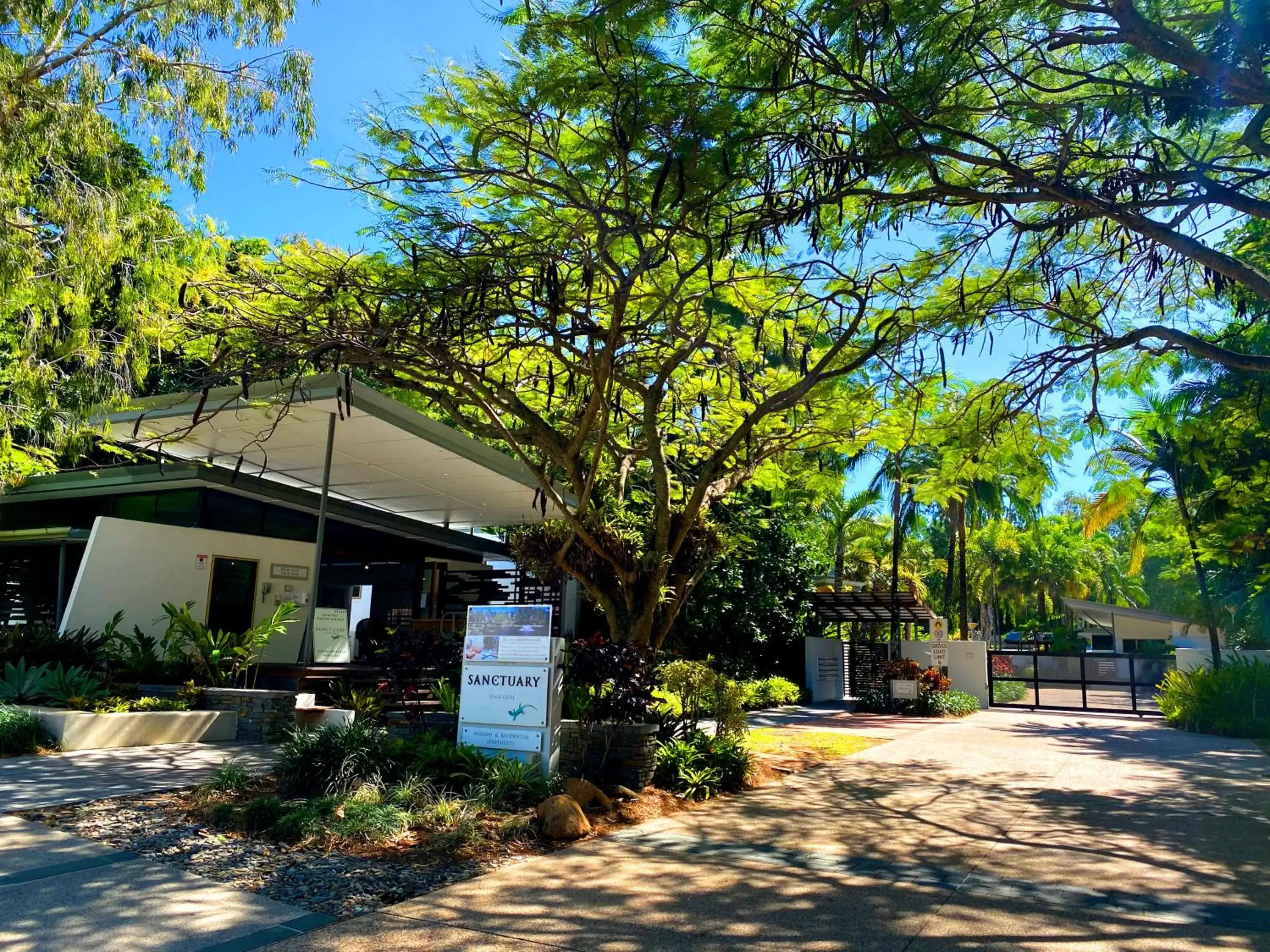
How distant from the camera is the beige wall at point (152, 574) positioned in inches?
596

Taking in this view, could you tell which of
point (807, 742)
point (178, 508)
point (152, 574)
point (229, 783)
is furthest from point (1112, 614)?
point (229, 783)

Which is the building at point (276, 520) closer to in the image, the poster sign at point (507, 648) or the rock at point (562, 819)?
the poster sign at point (507, 648)

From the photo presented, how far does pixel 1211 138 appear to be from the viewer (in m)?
8.15

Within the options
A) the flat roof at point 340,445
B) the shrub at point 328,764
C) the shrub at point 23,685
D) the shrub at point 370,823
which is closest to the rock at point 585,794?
the shrub at point 370,823

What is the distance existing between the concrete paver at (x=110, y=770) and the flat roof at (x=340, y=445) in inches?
132

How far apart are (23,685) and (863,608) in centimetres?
1987

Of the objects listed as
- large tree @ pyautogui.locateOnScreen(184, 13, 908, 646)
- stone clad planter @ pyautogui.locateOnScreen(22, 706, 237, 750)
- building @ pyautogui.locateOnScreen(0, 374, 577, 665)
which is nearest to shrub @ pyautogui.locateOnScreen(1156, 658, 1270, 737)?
large tree @ pyautogui.locateOnScreen(184, 13, 908, 646)

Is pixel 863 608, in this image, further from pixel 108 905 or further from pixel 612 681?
pixel 108 905

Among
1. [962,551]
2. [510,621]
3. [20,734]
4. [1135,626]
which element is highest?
[962,551]

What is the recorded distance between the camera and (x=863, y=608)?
2608 cm

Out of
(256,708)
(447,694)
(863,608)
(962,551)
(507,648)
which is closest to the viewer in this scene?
(507,648)

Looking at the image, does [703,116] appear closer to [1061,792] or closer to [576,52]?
[576,52]

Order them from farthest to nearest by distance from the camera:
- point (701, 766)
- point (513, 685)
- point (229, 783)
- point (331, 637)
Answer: point (331, 637)
point (701, 766)
point (513, 685)
point (229, 783)

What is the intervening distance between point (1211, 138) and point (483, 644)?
820 centimetres
